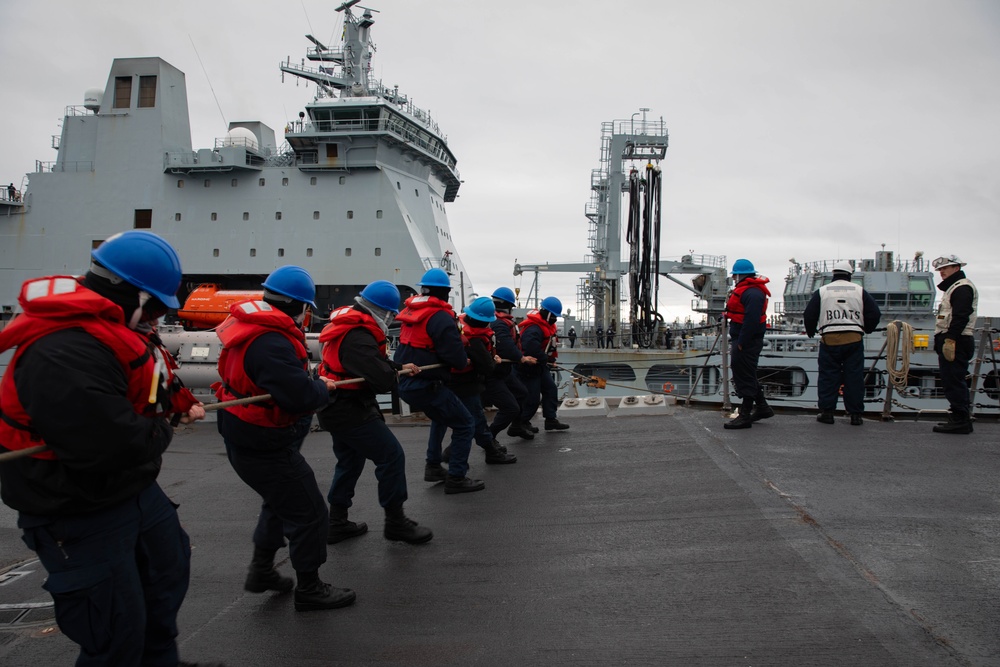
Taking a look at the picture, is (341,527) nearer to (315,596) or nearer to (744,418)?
(315,596)

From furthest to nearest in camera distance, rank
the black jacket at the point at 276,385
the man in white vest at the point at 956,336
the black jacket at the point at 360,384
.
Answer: the man in white vest at the point at 956,336, the black jacket at the point at 360,384, the black jacket at the point at 276,385

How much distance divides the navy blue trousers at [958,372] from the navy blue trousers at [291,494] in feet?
20.9

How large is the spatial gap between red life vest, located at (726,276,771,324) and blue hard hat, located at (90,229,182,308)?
5.69 meters

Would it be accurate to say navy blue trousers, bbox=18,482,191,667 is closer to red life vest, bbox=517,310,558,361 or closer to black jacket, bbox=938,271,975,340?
red life vest, bbox=517,310,558,361

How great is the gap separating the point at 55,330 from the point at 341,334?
221cm

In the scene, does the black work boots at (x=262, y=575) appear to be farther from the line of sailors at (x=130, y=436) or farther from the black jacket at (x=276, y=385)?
the black jacket at (x=276, y=385)

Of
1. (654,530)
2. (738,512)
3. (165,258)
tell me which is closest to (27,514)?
(165,258)

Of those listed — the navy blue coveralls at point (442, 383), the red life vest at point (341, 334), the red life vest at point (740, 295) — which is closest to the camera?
the red life vest at point (341, 334)

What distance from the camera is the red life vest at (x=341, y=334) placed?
4020 mm

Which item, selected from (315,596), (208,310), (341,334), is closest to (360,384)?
(341,334)

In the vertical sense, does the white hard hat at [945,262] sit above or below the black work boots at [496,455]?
above

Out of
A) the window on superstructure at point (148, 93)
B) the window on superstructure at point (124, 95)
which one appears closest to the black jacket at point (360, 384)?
the window on superstructure at point (148, 93)

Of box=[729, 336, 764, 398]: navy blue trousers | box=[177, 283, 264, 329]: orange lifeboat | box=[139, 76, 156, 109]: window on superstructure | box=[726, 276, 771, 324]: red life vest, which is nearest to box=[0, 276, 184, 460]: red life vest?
box=[726, 276, 771, 324]: red life vest

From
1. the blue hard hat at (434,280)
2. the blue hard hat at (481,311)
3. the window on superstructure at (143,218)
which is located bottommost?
the blue hard hat at (481,311)
